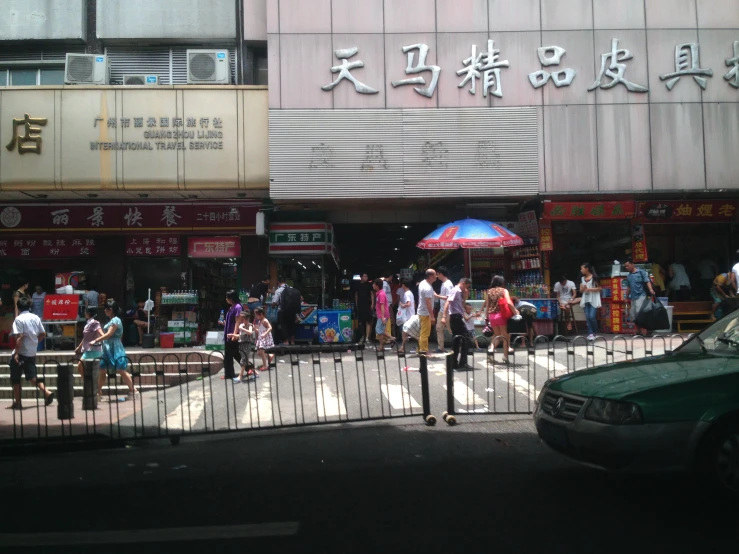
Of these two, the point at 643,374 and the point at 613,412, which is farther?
the point at 643,374

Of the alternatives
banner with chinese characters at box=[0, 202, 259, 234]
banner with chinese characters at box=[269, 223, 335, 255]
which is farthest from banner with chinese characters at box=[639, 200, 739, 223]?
banner with chinese characters at box=[0, 202, 259, 234]

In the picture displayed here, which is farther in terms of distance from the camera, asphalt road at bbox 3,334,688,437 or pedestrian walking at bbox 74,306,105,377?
pedestrian walking at bbox 74,306,105,377

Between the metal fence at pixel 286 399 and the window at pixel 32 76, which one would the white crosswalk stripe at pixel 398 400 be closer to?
the metal fence at pixel 286 399

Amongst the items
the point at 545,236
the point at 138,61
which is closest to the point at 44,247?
the point at 138,61

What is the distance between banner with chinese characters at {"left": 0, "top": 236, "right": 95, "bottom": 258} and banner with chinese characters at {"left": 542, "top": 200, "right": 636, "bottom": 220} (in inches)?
496

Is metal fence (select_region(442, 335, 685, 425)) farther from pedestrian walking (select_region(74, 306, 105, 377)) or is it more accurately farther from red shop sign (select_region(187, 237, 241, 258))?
red shop sign (select_region(187, 237, 241, 258))

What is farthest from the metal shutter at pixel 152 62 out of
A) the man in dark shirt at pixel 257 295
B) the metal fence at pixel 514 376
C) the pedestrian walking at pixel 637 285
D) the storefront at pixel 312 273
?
the pedestrian walking at pixel 637 285

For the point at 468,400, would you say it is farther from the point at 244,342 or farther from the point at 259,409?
the point at 244,342

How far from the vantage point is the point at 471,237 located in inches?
627

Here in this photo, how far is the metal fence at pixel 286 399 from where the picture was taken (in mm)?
8914

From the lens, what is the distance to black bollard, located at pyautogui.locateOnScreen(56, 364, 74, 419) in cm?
871

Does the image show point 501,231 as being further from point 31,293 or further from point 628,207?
point 31,293

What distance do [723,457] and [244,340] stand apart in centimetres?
937

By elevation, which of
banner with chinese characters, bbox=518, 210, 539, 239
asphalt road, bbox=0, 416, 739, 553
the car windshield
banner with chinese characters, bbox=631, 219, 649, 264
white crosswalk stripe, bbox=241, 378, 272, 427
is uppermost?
banner with chinese characters, bbox=518, 210, 539, 239
